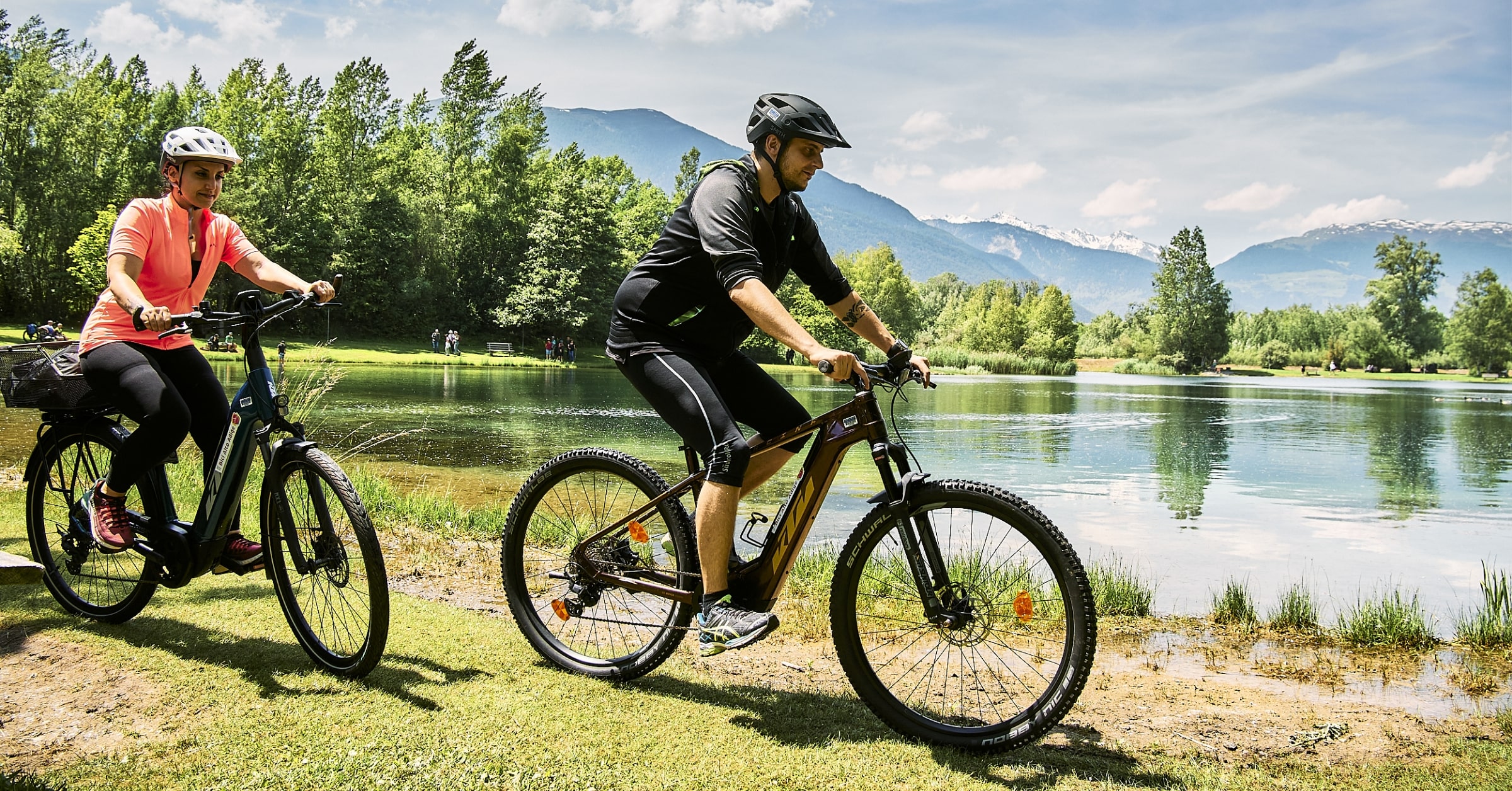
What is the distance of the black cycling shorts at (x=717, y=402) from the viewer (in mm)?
4055

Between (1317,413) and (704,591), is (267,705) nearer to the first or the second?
(704,591)

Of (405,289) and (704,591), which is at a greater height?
(405,289)

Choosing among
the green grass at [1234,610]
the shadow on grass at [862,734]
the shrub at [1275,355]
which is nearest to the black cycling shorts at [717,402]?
the shadow on grass at [862,734]

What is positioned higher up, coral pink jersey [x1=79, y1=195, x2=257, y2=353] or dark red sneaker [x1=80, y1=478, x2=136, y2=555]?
coral pink jersey [x1=79, y1=195, x2=257, y2=353]

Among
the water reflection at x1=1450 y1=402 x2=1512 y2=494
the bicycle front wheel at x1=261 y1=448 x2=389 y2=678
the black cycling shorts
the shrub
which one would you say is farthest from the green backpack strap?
the shrub

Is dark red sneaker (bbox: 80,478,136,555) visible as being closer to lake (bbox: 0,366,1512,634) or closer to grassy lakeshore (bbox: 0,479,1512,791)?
grassy lakeshore (bbox: 0,479,1512,791)

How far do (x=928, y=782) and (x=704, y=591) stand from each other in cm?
121

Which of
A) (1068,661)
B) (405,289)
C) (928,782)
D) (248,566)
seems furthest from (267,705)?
(405,289)

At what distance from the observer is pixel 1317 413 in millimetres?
39312

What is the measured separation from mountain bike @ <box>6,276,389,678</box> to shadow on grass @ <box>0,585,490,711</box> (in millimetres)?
81

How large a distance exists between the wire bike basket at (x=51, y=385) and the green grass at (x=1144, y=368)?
352 ft

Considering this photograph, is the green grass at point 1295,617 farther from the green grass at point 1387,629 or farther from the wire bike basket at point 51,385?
the wire bike basket at point 51,385

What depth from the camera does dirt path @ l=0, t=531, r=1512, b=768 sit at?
381 centimetres

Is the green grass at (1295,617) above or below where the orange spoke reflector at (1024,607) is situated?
below
